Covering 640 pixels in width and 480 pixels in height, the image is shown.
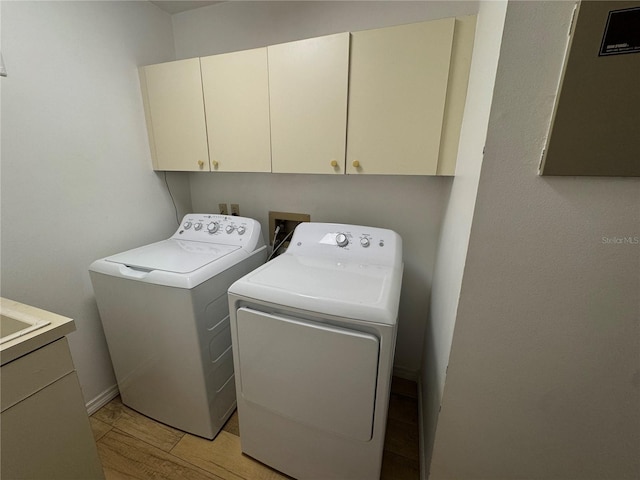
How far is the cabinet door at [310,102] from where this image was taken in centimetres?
120

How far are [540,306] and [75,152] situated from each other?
2090 millimetres

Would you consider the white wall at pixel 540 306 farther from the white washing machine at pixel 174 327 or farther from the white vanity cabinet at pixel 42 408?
the white vanity cabinet at pixel 42 408

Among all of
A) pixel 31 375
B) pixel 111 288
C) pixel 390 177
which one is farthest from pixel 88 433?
pixel 390 177

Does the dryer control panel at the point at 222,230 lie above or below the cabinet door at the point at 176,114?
below

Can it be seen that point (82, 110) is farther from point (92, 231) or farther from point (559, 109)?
point (559, 109)

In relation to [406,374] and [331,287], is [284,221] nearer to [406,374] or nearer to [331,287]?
[331,287]

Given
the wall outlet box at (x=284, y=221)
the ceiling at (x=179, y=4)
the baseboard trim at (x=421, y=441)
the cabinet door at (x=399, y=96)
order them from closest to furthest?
the cabinet door at (x=399, y=96), the baseboard trim at (x=421, y=441), the ceiling at (x=179, y=4), the wall outlet box at (x=284, y=221)

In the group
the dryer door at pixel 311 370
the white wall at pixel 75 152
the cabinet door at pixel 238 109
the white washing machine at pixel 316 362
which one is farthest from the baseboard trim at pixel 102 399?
the cabinet door at pixel 238 109

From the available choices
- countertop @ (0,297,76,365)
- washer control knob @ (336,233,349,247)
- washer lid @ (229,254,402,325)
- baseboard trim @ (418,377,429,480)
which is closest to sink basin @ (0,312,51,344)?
countertop @ (0,297,76,365)

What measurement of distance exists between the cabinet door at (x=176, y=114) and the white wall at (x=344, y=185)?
Answer: 1.13 feet

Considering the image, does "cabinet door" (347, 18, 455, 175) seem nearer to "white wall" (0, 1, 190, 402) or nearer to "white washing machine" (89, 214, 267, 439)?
"white washing machine" (89, 214, 267, 439)

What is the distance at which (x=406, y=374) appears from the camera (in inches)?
71.9

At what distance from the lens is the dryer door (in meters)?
0.92

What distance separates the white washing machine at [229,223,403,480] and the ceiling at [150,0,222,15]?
172 cm
